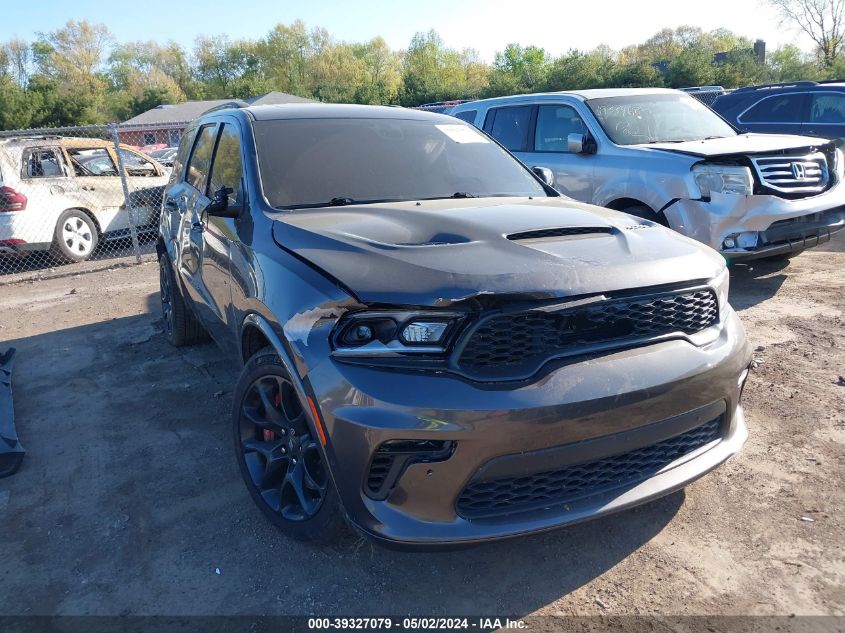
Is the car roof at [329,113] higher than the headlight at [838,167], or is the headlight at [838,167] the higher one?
the car roof at [329,113]

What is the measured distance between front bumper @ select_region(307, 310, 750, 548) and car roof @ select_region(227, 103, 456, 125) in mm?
2030

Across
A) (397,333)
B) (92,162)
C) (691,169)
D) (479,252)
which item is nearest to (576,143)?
(691,169)

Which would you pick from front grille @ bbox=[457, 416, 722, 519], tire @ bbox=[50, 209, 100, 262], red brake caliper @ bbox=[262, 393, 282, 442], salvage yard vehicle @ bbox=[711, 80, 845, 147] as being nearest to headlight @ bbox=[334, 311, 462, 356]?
front grille @ bbox=[457, 416, 722, 519]

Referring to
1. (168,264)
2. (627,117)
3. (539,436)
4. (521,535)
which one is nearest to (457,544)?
(521,535)

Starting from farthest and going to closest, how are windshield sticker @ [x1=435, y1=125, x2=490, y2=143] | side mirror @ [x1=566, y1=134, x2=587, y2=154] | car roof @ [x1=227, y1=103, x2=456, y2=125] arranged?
side mirror @ [x1=566, y1=134, x2=587, y2=154], windshield sticker @ [x1=435, y1=125, x2=490, y2=143], car roof @ [x1=227, y1=103, x2=456, y2=125]

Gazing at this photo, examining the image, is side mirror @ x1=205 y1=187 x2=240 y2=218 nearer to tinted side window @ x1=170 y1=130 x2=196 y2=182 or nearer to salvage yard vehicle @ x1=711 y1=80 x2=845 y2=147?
tinted side window @ x1=170 y1=130 x2=196 y2=182

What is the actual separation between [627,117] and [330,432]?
563 centimetres

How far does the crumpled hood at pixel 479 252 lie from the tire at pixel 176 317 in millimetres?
2417

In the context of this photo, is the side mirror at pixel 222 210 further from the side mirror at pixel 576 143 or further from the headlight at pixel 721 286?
the side mirror at pixel 576 143

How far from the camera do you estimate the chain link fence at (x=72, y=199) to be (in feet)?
27.6

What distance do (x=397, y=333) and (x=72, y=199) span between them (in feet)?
28.3

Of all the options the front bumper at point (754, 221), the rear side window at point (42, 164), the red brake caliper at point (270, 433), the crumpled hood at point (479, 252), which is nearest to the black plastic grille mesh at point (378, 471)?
the crumpled hood at point (479, 252)

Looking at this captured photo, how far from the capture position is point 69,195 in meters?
9.08

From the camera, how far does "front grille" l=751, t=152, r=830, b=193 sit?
18.2ft
